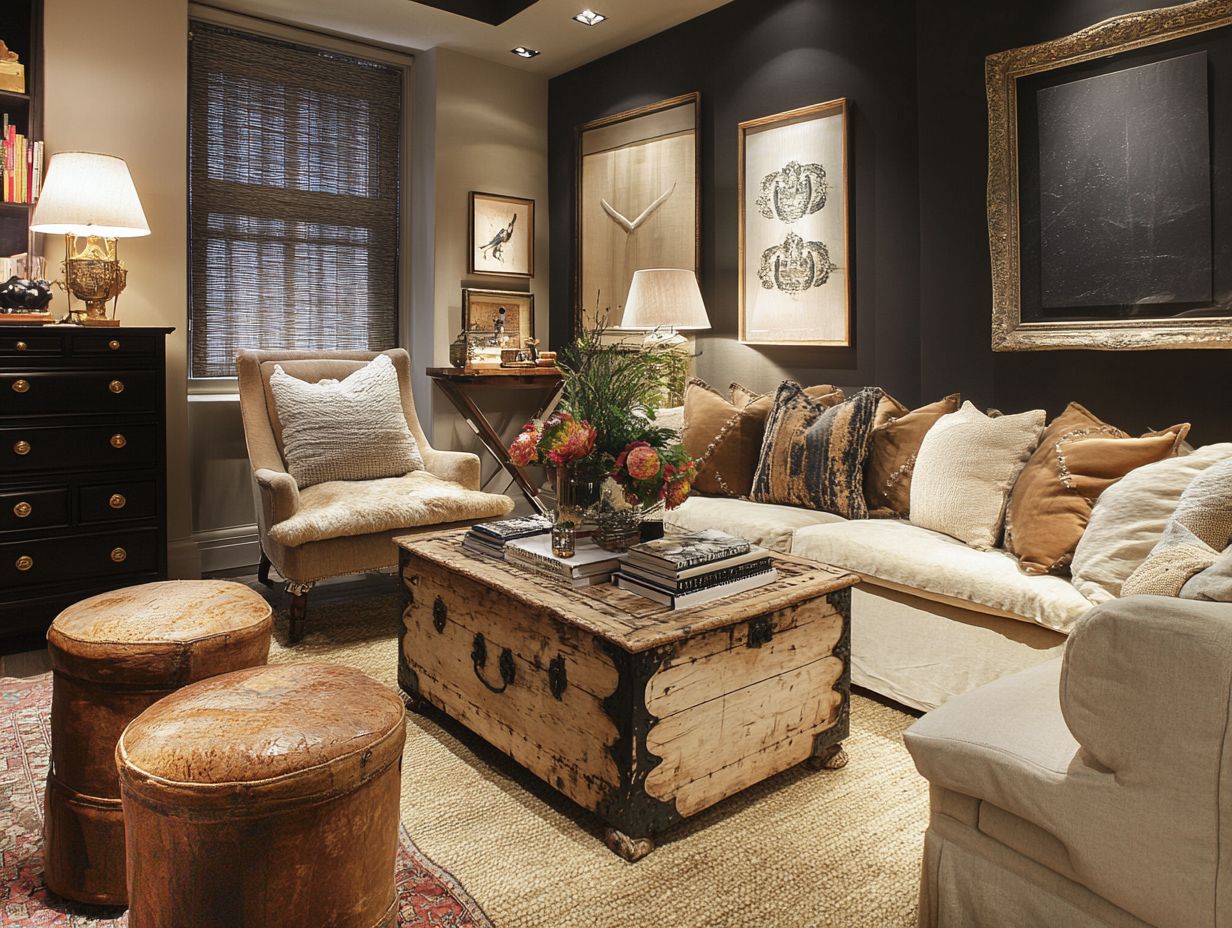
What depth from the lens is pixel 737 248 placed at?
165 inches

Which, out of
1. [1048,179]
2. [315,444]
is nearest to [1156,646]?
[1048,179]

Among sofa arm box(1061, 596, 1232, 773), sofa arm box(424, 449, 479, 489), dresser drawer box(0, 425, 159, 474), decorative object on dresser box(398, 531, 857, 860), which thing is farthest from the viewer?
sofa arm box(424, 449, 479, 489)

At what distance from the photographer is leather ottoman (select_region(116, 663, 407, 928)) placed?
1243mm

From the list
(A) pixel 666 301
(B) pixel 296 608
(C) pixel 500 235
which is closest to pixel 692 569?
(B) pixel 296 608

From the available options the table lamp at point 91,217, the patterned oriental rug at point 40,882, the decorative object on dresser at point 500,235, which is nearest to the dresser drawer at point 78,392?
the table lamp at point 91,217

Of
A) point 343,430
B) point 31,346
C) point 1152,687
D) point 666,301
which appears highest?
point 666,301

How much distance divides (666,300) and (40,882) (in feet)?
9.80

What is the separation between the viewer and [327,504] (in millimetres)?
3324

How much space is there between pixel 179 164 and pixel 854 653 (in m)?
3.39

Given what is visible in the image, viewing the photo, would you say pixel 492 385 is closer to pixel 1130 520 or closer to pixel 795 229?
pixel 795 229

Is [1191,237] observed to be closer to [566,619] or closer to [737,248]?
[737,248]

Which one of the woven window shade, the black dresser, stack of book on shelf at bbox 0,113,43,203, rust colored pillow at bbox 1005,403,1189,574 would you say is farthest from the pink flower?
the woven window shade

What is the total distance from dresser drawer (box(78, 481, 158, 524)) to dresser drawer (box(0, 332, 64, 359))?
0.48 m

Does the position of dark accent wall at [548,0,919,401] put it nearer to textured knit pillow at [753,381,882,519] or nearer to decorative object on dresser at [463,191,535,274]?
textured knit pillow at [753,381,882,519]
